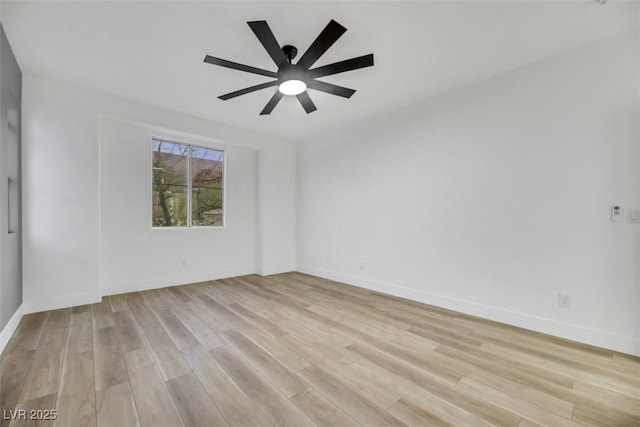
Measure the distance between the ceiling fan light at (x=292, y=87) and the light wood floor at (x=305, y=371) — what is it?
2.38 metres

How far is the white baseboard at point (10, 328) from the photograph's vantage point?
2244 millimetres

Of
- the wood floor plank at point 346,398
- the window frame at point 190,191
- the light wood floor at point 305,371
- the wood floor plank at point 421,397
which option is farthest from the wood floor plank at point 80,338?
the wood floor plank at point 421,397

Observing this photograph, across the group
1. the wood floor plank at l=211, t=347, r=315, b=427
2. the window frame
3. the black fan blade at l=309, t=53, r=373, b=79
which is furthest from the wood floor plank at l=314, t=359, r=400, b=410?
the window frame

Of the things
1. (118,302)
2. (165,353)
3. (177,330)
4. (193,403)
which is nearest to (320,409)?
(193,403)

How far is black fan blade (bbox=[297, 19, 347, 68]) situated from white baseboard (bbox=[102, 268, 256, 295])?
3.91 m

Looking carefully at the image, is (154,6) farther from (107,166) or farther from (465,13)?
(107,166)

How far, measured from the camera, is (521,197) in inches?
111

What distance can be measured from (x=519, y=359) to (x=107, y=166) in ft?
17.6

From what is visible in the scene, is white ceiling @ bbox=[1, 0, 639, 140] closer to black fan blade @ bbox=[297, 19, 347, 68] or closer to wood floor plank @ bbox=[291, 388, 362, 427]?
black fan blade @ bbox=[297, 19, 347, 68]

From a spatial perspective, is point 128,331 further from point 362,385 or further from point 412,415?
point 412,415

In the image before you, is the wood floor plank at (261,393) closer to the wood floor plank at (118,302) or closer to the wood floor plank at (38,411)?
the wood floor plank at (38,411)

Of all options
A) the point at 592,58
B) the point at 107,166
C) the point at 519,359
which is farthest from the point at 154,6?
the point at 519,359

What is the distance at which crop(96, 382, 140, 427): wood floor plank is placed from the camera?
57.7 inches

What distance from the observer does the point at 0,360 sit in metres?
2.06
